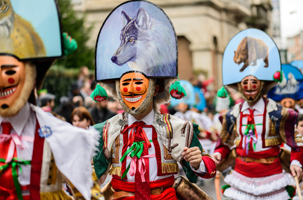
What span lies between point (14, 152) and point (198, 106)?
383 inches

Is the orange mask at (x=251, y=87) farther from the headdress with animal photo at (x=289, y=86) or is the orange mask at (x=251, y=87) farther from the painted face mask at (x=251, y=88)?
the headdress with animal photo at (x=289, y=86)

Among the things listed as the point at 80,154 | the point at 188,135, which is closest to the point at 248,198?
the point at 188,135

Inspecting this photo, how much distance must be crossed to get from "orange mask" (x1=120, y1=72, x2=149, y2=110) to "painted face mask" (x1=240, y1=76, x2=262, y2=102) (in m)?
2.07

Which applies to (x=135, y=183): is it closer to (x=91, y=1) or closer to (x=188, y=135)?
(x=188, y=135)

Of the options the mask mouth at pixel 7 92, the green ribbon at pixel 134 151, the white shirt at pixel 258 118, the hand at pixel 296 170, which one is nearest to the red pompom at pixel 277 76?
the white shirt at pixel 258 118

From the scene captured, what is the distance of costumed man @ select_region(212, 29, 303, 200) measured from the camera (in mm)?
6016

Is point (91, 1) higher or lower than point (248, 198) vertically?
higher

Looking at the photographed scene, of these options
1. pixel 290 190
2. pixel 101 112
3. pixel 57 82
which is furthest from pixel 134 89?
pixel 57 82

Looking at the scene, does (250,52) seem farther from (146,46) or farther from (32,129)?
(32,129)

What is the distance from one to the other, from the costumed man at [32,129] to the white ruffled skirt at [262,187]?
10.1ft

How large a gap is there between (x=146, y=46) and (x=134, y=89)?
40 centimetres

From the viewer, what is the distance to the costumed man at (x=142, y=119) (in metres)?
4.29

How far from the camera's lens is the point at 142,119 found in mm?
4441

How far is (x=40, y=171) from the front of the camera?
11.2 ft
